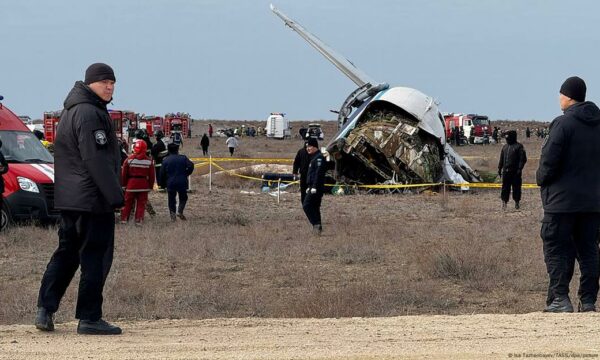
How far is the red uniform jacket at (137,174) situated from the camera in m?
20.3

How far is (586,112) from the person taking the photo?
971 centimetres

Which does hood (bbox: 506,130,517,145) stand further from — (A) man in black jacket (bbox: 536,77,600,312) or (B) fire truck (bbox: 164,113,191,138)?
(B) fire truck (bbox: 164,113,191,138)

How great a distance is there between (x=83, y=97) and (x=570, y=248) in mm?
4553

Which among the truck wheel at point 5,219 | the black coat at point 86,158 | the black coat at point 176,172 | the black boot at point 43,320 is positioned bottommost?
the truck wheel at point 5,219

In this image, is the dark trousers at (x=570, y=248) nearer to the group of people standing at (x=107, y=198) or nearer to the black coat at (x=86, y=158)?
the group of people standing at (x=107, y=198)

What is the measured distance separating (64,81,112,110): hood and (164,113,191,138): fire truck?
71876mm

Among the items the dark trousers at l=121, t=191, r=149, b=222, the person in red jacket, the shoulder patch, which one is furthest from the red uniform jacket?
the shoulder patch

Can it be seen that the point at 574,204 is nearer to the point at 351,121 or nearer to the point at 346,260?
the point at 346,260

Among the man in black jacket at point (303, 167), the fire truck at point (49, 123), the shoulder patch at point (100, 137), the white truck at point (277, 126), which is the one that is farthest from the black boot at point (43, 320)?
the white truck at point (277, 126)

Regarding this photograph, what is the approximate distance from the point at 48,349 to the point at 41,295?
863mm

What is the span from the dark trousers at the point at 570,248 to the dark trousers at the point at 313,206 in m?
9.56

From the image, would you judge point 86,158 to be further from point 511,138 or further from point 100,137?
point 511,138

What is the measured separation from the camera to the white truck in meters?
94.8

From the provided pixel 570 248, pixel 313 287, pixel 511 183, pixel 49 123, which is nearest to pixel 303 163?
pixel 511 183
